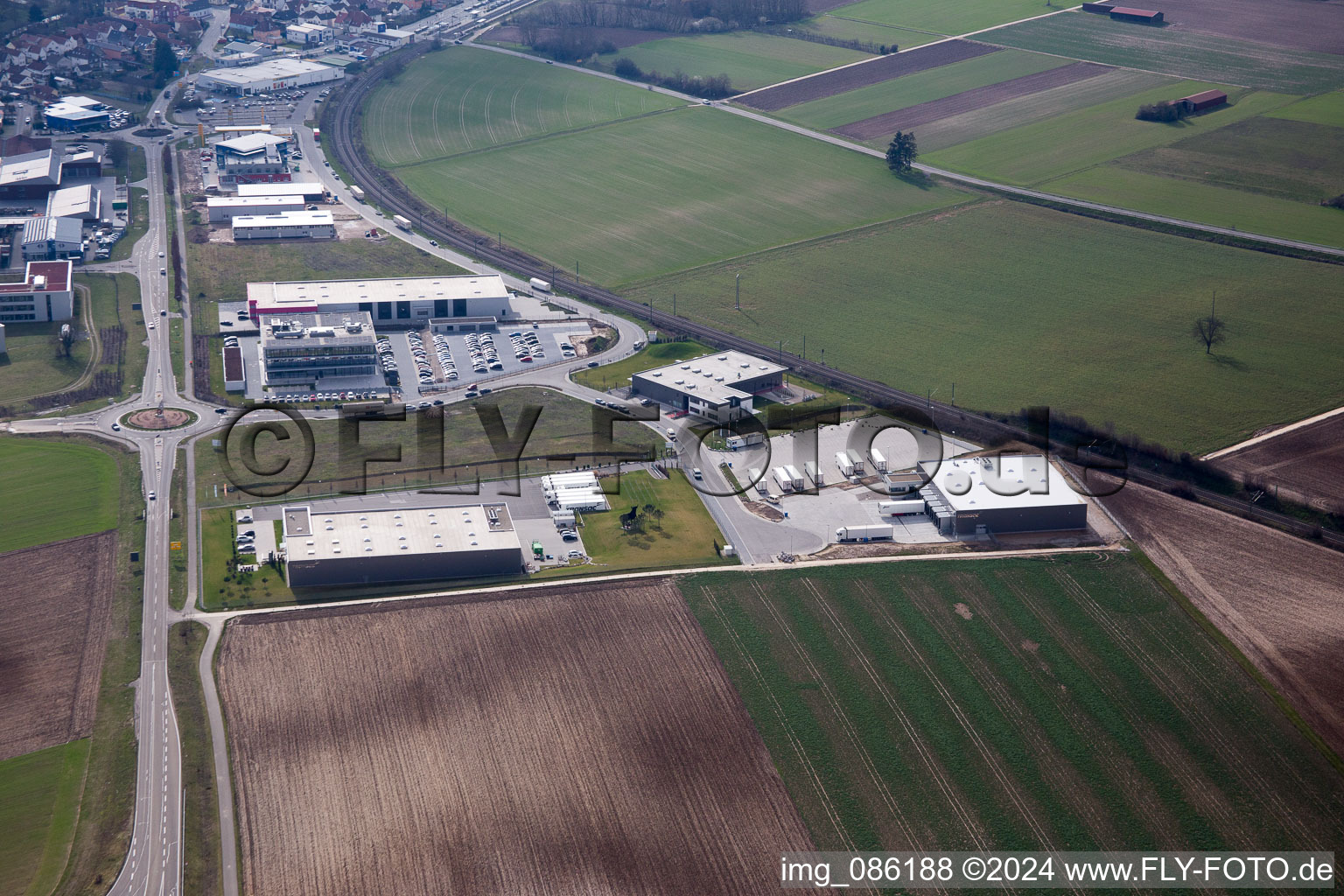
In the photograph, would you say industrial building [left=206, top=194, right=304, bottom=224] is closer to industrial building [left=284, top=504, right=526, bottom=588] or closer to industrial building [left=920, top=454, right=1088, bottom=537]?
industrial building [left=284, top=504, right=526, bottom=588]

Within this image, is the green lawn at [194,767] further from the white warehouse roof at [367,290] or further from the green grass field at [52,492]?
the white warehouse roof at [367,290]

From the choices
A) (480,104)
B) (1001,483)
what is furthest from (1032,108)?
(1001,483)

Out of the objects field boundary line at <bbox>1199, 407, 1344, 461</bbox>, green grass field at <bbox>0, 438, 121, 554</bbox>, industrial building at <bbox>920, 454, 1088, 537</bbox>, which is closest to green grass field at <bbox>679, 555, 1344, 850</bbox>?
industrial building at <bbox>920, 454, 1088, 537</bbox>

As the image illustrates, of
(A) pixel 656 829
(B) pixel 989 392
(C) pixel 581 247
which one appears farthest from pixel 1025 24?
(A) pixel 656 829

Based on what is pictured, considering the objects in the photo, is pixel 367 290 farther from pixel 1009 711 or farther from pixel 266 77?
pixel 266 77

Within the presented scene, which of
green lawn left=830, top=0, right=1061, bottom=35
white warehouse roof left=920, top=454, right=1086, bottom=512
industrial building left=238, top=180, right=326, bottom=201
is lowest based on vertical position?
white warehouse roof left=920, top=454, right=1086, bottom=512

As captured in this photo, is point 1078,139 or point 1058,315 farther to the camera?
point 1078,139

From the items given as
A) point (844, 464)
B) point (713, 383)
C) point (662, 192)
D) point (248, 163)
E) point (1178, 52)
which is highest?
point (1178, 52)

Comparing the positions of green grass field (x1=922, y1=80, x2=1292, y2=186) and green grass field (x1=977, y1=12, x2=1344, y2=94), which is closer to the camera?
green grass field (x1=922, y1=80, x2=1292, y2=186)
